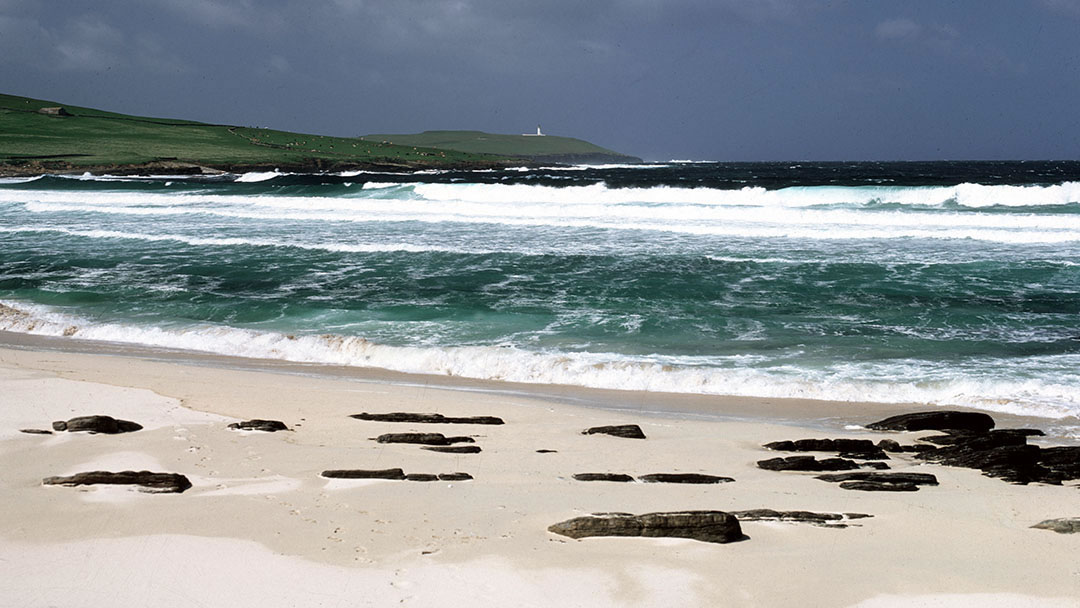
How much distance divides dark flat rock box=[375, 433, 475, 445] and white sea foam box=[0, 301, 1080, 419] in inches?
126

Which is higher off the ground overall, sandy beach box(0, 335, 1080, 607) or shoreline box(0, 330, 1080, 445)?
sandy beach box(0, 335, 1080, 607)

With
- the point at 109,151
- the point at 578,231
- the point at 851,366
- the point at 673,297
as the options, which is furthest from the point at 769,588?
the point at 109,151

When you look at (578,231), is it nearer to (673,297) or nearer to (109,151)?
(673,297)

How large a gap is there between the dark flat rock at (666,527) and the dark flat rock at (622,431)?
2.60 m

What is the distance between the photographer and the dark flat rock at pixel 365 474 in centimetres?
544

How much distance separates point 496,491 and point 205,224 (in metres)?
26.0

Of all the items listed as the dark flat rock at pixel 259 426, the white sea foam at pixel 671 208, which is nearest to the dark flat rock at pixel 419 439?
the dark flat rock at pixel 259 426

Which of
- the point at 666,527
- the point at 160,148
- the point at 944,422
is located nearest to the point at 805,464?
the point at 944,422

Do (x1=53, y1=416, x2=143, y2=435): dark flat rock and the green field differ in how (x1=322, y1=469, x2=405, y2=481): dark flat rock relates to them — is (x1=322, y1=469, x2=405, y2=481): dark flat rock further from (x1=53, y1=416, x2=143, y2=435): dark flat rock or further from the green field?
the green field

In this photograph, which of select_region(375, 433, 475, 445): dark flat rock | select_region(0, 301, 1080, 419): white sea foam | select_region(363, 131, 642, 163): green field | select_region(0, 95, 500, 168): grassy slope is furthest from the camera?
select_region(363, 131, 642, 163): green field

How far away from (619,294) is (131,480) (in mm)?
10266

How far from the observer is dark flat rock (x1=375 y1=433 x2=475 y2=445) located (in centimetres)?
657

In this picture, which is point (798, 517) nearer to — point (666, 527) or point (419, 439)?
point (666, 527)

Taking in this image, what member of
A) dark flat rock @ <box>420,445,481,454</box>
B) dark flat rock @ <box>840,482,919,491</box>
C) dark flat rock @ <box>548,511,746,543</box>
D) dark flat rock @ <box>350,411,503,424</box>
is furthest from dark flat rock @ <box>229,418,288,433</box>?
dark flat rock @ <box>840,482,919,491</box>
